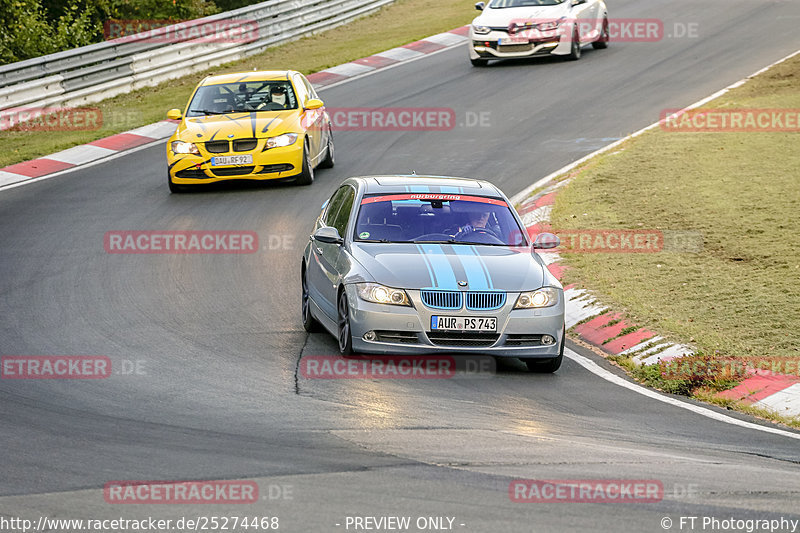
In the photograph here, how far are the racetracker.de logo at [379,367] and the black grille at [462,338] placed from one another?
0.26 m

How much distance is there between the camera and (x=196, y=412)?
830 centimetres

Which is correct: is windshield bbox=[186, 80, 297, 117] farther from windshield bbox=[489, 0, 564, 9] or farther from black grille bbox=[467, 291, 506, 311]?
windshield bbox=[489, 0, 564, 9]

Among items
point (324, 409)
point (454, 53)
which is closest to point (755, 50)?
point (454, 53)

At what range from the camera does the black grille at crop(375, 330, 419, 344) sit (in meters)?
9.88

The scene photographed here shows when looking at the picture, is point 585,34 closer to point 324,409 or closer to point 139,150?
point 139,150

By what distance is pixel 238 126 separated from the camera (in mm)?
18109

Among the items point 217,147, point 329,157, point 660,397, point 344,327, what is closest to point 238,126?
point 217,147

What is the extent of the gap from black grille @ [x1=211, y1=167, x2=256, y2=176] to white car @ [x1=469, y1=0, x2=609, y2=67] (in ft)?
34.1

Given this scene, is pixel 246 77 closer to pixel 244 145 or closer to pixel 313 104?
pixel 313 104

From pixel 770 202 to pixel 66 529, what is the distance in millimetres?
12215

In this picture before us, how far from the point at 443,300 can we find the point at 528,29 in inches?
712

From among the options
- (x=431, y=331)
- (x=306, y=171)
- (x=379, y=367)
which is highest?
(x=431, y=331)

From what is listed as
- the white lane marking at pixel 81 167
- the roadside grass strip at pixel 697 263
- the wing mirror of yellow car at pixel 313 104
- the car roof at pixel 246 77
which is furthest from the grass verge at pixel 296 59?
the roadside grass strip at pixel 697 263

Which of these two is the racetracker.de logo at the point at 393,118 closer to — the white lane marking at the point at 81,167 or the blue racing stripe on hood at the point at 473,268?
the white lane marking at the point at 81,167
